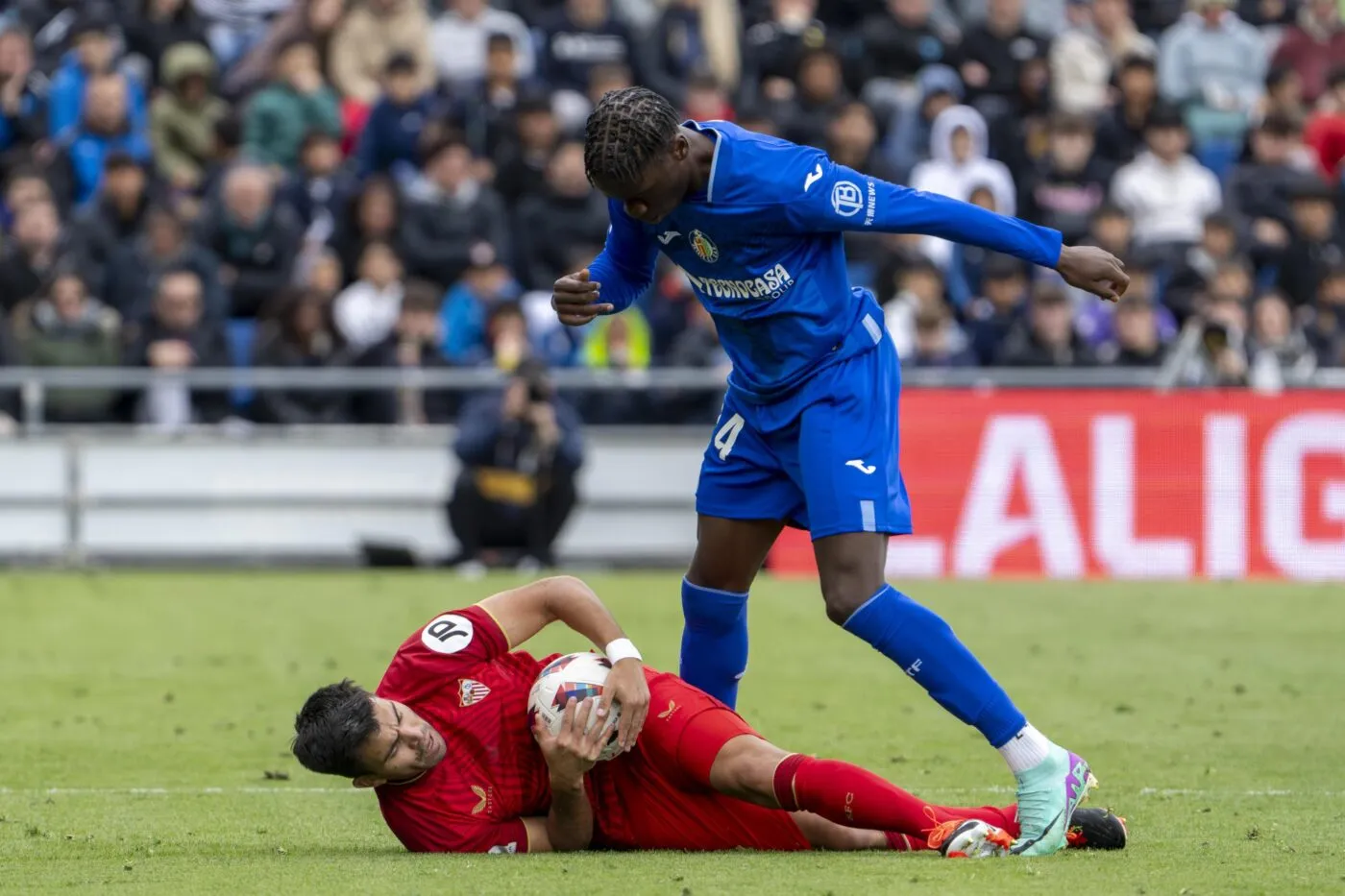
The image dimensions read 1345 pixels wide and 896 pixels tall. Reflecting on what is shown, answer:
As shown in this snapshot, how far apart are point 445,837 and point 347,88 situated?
13846mm

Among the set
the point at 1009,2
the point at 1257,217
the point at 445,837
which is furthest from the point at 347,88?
the point at 445,837

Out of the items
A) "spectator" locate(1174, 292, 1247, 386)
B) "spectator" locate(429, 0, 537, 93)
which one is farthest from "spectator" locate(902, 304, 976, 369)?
"spectator" locate(429, 0, 537, 93)

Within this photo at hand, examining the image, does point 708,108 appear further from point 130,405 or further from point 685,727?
point 685,727

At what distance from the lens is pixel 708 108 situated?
59.4 feet

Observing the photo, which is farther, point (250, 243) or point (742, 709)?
point (250, 243)

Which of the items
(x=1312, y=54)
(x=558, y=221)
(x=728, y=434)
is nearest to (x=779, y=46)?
(x=558, y=221)

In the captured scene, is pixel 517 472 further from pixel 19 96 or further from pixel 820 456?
pixel 820 456

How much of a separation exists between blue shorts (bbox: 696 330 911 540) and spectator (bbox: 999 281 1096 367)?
9811 mm

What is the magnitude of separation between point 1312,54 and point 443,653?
17167 mm

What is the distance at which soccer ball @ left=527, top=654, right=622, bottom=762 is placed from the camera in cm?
646

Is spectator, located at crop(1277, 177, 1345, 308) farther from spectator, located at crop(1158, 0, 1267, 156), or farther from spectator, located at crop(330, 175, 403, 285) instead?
spectator, located at crop(330, 175, 403, 285)

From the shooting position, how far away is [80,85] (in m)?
18.7

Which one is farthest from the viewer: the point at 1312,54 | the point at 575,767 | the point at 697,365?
the point at 1312,54

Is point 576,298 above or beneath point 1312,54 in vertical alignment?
beneath
